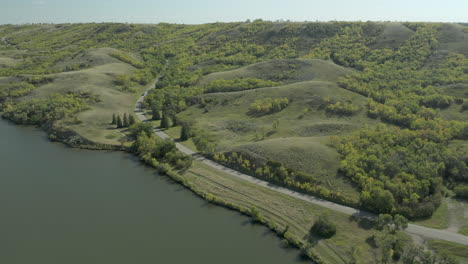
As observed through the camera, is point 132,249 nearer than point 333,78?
Yes

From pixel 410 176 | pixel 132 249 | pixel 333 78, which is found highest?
pixel 333 78

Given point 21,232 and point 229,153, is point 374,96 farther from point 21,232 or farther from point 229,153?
point 21,232

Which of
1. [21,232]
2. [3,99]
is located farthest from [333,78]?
[3,99]

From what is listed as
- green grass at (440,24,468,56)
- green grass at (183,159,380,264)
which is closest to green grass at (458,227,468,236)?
green grass at (183,159,380,264)

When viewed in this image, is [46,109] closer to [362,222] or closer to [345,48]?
[362,222]

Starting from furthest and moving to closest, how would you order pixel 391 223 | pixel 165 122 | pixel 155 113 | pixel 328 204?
pixel 155 113 < pixel 165 122 < pixel 328 204 < pixel 391 223

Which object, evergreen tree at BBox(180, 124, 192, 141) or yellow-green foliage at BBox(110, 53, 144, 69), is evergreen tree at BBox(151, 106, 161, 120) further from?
yellow-green foliage at BBox(110, 53, 144, 69)

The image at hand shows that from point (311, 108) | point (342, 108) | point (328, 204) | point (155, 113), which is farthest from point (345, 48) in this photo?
point (328, 204)

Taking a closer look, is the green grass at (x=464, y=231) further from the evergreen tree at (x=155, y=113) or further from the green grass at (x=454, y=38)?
the green grass at (x=454, y=38)
